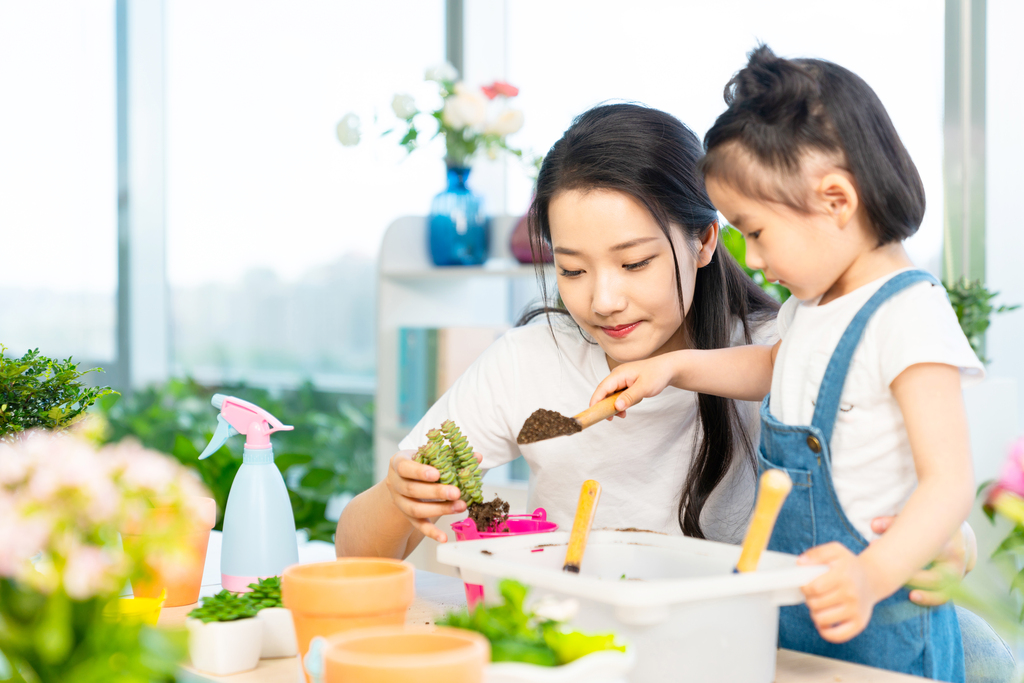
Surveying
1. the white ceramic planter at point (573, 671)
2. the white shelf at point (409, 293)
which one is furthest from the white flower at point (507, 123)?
the white ceramic planter at point (573, 671)

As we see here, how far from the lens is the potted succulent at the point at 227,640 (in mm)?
832

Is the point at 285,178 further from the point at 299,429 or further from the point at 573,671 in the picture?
the point at 573,671

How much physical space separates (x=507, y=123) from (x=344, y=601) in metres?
2.11

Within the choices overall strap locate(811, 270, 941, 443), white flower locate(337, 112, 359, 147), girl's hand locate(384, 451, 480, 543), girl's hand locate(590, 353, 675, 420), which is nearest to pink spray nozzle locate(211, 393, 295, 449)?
girl's hand locate(384, 451, 480, 543)

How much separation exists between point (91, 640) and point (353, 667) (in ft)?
0.47

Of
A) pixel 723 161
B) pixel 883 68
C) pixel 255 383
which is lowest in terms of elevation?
pixel 255 383

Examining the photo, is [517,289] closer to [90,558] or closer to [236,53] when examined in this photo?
[236,53]

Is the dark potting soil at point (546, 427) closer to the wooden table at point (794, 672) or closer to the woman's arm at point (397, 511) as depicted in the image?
the woman's arm at point (397, 511)

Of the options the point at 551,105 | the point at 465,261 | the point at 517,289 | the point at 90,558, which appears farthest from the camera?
the point at 517,289

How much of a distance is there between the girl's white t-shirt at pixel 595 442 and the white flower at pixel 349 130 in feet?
4.58

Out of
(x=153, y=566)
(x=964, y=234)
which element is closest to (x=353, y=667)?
(x=153, y=566)

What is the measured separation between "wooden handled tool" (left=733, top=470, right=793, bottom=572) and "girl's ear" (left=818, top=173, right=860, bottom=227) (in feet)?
1.05

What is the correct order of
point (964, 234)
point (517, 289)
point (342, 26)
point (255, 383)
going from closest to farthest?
point (964, 234), point (517, 289), point (342, 26), point (255, 383)

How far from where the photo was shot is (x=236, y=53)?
3.85m
